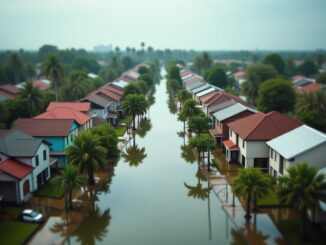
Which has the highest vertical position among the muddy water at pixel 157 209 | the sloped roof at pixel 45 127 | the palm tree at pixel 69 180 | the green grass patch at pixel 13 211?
the sloped roof at pixel 45 127

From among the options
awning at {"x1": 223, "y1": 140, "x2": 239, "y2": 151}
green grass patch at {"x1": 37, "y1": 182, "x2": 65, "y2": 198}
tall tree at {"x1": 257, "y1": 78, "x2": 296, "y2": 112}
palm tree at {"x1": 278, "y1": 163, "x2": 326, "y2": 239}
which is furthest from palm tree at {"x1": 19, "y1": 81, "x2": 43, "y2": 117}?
palm tree at {"x1": 278, "y1": 163, "x2": 326, "y2": 239}

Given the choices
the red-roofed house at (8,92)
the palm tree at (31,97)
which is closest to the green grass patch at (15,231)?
the palm tree at (31,97)

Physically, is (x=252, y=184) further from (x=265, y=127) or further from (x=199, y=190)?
(x=265, y=127)

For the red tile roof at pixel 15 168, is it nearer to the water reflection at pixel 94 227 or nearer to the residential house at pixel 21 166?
the residential house at pixel 21 166

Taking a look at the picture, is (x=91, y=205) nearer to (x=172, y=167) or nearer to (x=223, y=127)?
(x=172, y=167)

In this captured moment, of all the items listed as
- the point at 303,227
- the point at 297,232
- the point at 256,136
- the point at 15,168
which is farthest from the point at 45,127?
the point at 303,227

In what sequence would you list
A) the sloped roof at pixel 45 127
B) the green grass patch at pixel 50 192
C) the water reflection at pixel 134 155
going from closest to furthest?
1. the green grass patch at pixel 50 192
2. the sloped roof at pixel 45 127
3. the water reflection at pixel 134 155

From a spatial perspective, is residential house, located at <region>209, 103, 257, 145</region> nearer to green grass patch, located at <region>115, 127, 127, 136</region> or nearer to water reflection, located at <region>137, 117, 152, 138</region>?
water reflection, located at <region>137, 117, 152, 138</region>
